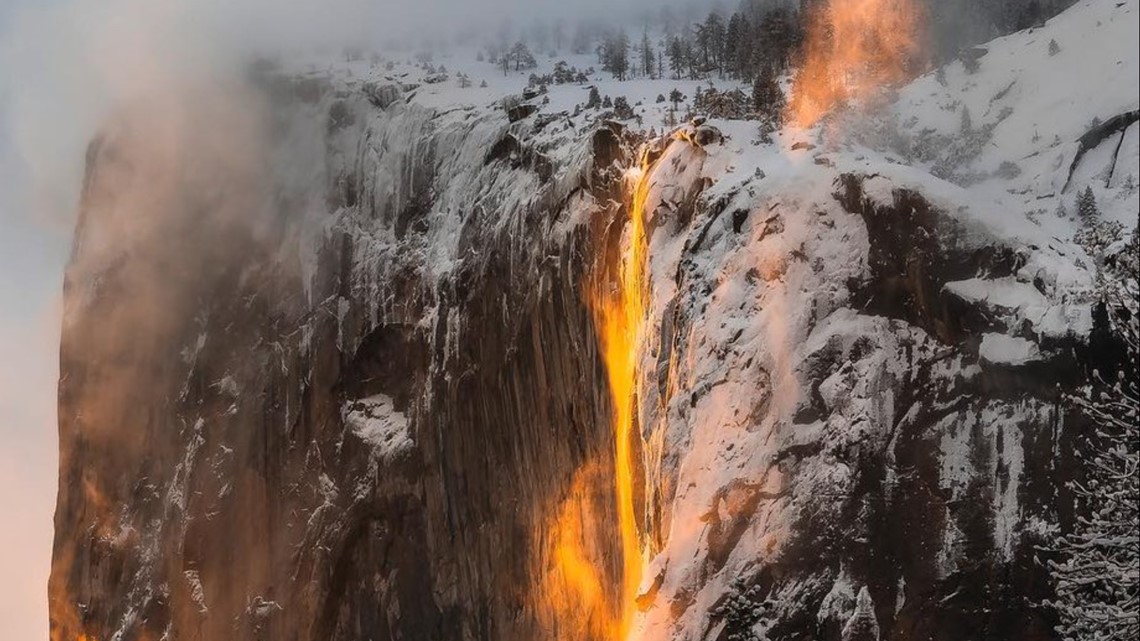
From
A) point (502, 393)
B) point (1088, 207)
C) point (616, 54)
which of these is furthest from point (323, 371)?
point (1088, 207)

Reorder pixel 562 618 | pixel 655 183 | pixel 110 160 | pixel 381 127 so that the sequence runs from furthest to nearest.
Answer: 1. pixel 110 160
2. pixel 381 127
3. pixel 562 618
4. pixel 655 183

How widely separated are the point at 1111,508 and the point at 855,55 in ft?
52.7

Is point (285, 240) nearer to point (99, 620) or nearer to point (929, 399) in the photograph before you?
point (99, 620)

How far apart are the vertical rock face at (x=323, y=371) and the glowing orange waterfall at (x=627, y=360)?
3.67 feet

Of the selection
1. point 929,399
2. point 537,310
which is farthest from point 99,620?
point 929,399

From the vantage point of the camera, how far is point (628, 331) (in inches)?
1138

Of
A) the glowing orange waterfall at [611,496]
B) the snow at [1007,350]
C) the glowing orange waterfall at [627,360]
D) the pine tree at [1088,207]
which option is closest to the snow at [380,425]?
the glowing orange waterfall at [611,496]

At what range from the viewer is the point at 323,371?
4459 centimetres

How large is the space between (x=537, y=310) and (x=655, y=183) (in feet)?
27.5

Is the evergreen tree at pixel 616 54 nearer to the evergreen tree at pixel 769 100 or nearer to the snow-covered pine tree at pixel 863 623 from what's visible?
the evergreen tree at pixel 769 100

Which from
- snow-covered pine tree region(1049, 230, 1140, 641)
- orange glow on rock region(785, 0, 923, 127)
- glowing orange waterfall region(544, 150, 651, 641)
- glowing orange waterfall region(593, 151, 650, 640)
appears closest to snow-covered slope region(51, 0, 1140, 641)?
glowing orange waterfall region(544, 150, 651, 641)

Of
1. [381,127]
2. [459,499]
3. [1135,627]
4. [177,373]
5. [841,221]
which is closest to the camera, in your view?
[1135,627]

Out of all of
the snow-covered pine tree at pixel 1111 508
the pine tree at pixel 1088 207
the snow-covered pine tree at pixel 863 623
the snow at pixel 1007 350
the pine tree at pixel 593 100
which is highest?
the pine tree at pixel 593 100

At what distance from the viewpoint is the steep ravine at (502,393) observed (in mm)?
19797
